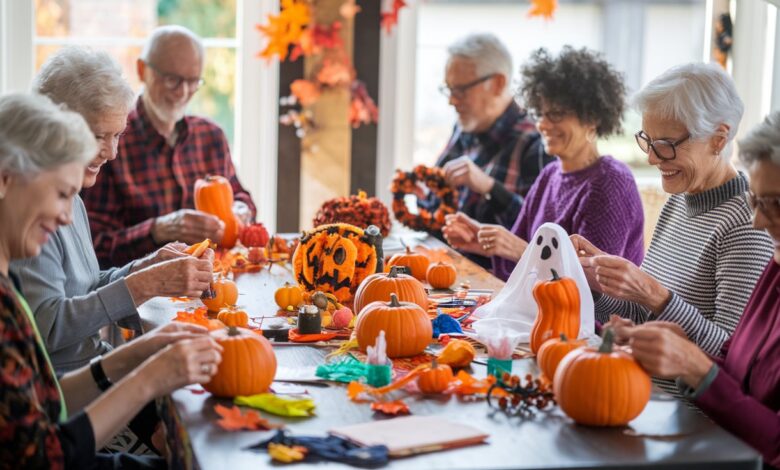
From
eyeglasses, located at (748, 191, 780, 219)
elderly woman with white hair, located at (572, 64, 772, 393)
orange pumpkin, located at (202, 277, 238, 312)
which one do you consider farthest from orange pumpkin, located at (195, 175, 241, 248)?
eyeglasses, located at (748, 191, 780, 219)

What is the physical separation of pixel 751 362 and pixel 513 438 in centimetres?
72

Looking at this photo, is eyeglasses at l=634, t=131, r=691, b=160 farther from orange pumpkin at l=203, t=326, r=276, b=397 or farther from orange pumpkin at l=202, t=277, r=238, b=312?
orange pumpkin at l=203, t=326, r=276, b=397

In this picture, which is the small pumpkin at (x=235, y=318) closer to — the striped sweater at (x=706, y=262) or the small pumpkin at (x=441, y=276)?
the small pumpkin at (x=441, y=276)

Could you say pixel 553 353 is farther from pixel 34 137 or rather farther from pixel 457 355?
pixel 34 137

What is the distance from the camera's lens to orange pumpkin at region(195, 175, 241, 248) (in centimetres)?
391

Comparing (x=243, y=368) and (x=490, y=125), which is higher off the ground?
(x=490, y=125)

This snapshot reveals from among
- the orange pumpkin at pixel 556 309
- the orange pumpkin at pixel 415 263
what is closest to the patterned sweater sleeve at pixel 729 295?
the orange pumpkin at pixel 556 309

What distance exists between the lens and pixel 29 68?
209 inches

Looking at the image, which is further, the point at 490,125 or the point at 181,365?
the point at 490,125

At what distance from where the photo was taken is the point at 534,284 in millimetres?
2576

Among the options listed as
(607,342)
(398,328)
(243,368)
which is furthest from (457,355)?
(243,368)

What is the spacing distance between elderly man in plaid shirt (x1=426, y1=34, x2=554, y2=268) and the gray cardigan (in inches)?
80.6

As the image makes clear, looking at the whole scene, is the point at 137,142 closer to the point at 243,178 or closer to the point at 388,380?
the point at 243,178

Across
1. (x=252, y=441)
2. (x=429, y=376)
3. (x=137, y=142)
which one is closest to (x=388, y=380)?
(x=429, y=376)
